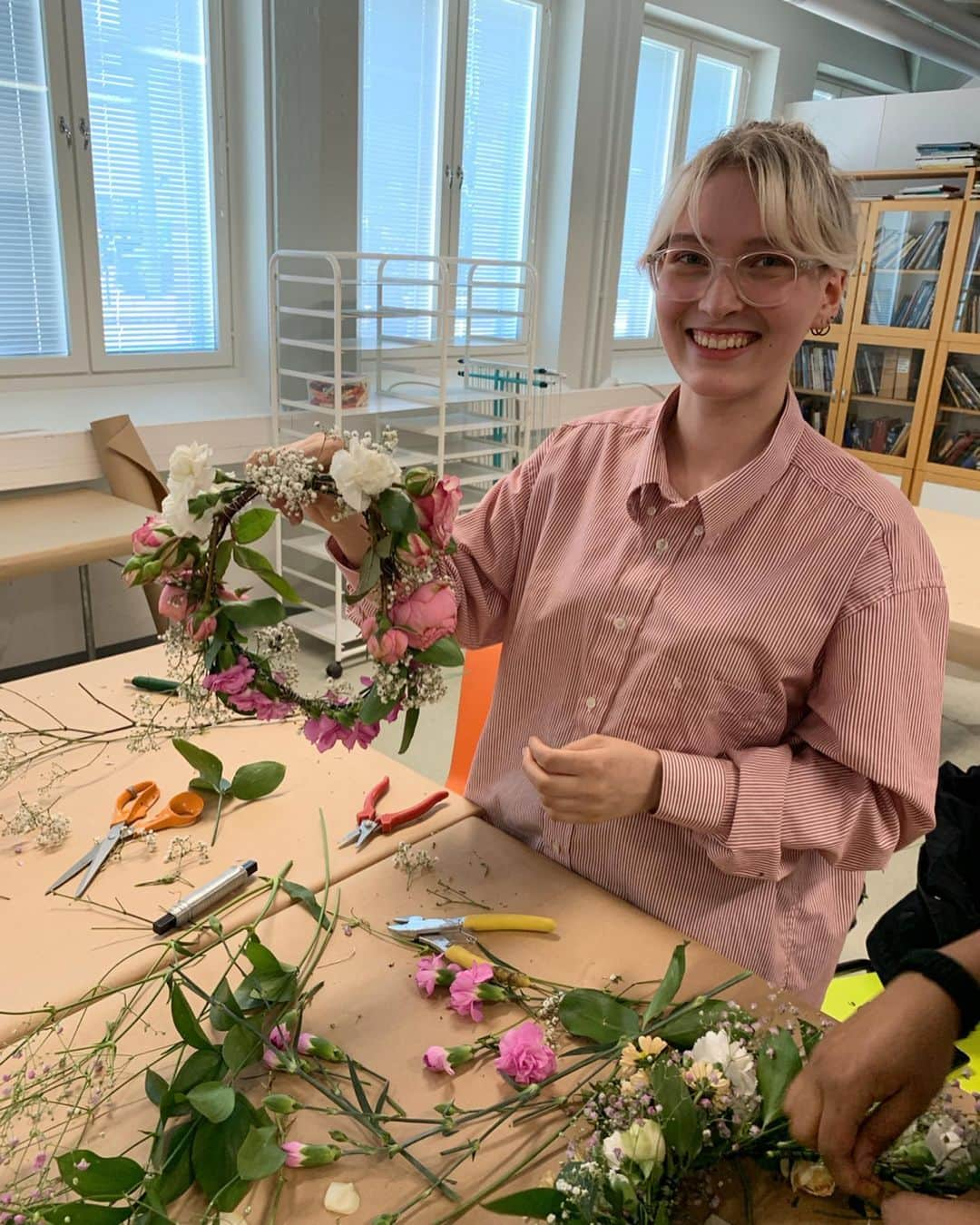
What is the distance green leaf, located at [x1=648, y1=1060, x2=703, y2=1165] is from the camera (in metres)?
0.72

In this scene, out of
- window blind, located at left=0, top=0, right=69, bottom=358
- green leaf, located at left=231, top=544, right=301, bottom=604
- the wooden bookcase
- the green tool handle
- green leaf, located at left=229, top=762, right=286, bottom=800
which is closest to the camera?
green leaf, located at left=231, top=544, right=301, bottom=604

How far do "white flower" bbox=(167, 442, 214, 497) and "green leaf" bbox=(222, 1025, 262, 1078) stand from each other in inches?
19.9

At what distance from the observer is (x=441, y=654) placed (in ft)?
3.26

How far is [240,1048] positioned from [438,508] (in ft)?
1.78

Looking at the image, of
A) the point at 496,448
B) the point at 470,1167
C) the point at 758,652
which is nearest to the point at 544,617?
the point at 758,652

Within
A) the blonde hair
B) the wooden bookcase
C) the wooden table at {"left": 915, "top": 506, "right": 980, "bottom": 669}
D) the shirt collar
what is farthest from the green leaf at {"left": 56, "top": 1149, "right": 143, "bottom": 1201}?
the wooden bookcase

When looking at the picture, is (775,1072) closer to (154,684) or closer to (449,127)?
(154,684)

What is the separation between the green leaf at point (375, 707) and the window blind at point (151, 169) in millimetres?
3143

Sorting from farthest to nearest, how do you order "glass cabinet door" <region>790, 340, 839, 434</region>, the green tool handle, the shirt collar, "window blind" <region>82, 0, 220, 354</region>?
"glass cabinet door" <region>790, 340, 839, 434</region>, "window blind" <region>82, 0, 220, 354</region>, the green tool handle, the shirt collar

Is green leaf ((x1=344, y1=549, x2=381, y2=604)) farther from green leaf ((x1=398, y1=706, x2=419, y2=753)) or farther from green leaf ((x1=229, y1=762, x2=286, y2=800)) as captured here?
green leaf ((x1=229, y1=762, x2=286, y2=800))

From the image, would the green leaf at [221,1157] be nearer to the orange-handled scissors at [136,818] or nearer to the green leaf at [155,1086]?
the green leaf at [155,1086]

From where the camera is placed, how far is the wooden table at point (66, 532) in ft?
8.73

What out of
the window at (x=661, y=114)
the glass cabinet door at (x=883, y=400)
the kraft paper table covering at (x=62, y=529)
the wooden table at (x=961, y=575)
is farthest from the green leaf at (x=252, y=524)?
the glass cabinet door at (x=883, y=400)

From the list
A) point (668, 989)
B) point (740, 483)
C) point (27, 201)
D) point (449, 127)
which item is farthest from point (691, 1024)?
point (449, 127)
